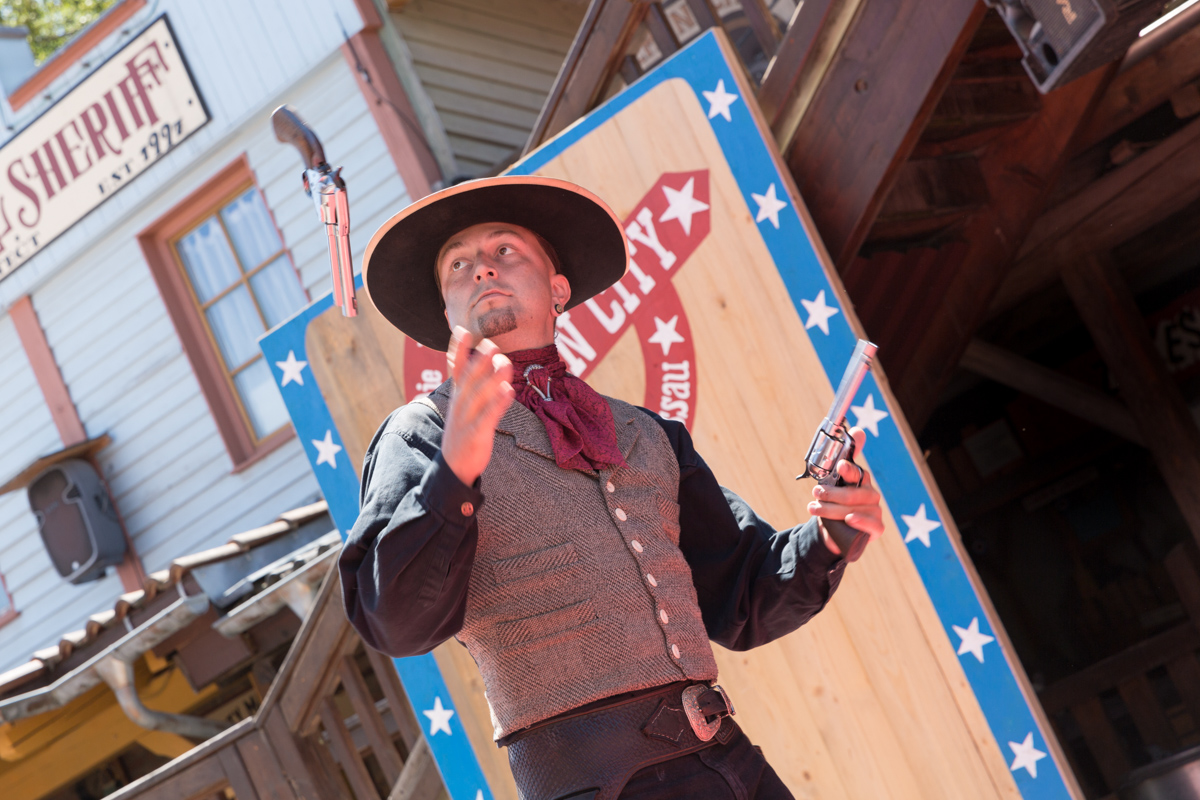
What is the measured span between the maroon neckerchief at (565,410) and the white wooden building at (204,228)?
4.98 metres

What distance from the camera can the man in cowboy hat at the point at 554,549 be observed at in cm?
171

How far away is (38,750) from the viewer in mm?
7234

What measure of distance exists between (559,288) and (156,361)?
6159mm

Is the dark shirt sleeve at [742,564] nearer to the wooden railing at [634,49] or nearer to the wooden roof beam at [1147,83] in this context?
the wooden railing at [634,49]

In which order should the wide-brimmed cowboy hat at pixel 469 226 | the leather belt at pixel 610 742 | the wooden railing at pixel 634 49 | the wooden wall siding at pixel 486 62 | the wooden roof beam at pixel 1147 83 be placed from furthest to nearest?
the wooden wall siding at pixel 486 62 < the wooden roof beam at pixel 1147 83 < the wooden railing at pixel 634 49 < the wide-brimmed cowboy hat at pixel 469 226 < the leather belt at pixel 610 742

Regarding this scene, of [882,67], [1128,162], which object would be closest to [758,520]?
[882,67]

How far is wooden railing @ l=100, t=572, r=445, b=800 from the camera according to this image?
14.8 feet

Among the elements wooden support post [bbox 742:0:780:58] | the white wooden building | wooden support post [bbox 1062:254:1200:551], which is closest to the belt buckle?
wooden support post [bbox 742:0:780:58]

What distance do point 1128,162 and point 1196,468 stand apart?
1.54 metres

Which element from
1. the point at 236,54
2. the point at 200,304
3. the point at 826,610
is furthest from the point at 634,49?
the point at 200,304

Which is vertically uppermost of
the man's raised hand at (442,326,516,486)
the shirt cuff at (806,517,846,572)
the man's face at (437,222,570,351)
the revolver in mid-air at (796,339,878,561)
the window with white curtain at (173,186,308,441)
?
the window with white curtain at (173,186,308,441)

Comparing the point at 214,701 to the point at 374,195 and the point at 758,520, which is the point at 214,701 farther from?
the point at 758,520

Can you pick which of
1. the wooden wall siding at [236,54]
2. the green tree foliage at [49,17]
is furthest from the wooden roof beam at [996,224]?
the green tree foliage at [49,17]

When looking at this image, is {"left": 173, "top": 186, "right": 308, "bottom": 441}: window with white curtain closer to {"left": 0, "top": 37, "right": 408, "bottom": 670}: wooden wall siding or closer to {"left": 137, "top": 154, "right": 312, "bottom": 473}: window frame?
{"left": 137, "top": 154, "right": 312, "bottom": 473}: window frame
